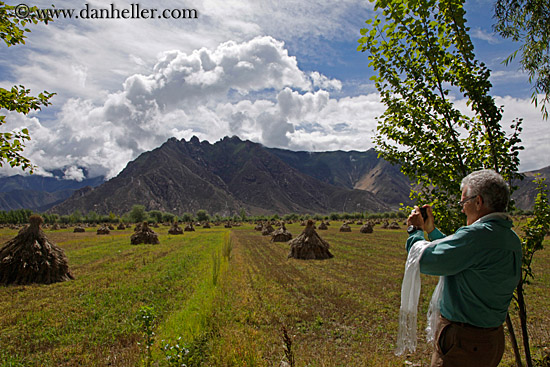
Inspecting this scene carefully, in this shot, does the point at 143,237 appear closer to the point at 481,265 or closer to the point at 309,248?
the point at 309,248

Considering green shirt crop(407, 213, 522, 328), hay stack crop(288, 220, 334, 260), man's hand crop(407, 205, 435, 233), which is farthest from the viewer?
hay stack crop(288, 220, 334, 260)

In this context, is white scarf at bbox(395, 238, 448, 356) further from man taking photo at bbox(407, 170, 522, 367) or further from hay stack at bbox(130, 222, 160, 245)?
hay stack at bbox(130, 222, 160, 245)

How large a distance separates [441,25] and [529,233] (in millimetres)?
3009

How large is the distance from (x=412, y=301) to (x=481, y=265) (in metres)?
0.68

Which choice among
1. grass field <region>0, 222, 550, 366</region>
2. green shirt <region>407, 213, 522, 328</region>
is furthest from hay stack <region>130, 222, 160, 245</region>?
green shirt <region>407, 213, 522, 328</region>

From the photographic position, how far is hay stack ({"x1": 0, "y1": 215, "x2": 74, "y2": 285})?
1227cm

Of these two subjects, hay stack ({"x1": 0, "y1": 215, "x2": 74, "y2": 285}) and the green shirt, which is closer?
the green shirt

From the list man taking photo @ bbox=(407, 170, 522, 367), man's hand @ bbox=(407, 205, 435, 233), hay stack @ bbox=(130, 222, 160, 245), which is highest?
man's hand @ bbox=(407, 205, 435, 233)

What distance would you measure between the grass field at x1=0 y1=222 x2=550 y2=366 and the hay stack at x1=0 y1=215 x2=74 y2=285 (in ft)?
2.93

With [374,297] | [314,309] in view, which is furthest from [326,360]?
[374,297]

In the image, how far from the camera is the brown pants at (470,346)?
2.42m

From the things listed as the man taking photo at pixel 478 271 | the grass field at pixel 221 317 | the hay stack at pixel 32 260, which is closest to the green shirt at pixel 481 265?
the man taking photo at pixel 478 271

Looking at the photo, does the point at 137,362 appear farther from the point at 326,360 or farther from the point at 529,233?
the point at 529,233

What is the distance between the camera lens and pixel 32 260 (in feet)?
41.5
